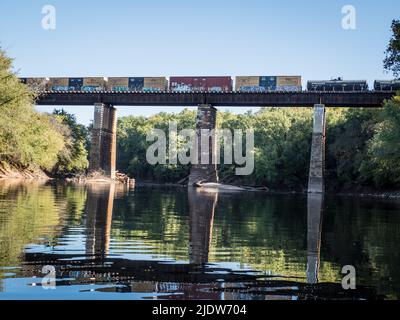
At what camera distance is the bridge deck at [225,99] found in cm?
6387

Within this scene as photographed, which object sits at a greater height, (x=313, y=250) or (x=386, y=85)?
(x=386, y=85)

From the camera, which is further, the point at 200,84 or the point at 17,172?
the point at 200,84

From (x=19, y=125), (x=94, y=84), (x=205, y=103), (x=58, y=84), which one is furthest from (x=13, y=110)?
(x=58, y=84)

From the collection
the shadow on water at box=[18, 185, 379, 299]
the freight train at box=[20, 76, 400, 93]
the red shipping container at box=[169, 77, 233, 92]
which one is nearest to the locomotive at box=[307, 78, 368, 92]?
the freight train at box=[20, 76, 400, 93]

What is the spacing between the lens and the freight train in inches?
2562

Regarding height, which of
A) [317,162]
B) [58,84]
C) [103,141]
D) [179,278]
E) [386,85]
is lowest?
[179,278]

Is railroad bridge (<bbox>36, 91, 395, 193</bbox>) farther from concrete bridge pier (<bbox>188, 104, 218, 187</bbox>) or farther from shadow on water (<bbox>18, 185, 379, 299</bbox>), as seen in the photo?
shadow on water (<bbox>18, 185, 379, 299</bbox>)

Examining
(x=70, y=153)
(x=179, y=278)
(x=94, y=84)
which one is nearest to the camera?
(x=179, y=278)

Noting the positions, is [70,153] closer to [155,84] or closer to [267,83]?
[155,84]

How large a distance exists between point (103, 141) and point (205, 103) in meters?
16.3

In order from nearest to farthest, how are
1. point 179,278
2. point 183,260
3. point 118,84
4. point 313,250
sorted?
1. point 179,278
2. point 183,260
3. point 313,250
4. point 118,84

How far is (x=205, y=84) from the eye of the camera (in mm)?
73625

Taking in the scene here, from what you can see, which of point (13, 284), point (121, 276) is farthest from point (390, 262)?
point (13, 284)

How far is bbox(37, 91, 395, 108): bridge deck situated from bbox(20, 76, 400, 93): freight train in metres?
1.11
